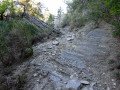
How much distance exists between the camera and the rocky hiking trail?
2678 mm

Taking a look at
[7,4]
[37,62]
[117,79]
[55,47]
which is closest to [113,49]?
A: [117,79]

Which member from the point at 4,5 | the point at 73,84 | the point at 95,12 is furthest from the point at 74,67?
the point at 4,5

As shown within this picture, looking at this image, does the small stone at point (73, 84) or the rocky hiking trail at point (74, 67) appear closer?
the small stone at point (73, 84)

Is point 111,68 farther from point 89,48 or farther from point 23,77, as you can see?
point 23,77

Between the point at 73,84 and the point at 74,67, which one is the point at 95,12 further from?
the point at 73,84

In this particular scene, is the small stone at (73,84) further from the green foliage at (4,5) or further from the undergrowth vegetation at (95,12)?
the green foliage at (4,5)

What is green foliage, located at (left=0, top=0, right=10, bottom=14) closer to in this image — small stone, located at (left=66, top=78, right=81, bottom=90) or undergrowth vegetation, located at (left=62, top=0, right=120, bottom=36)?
undergrowth vegetation, located at (left=62, top=0, right=120, bottom=36)

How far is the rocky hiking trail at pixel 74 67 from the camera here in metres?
2.68

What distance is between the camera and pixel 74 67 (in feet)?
11.2

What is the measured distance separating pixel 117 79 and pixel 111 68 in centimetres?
41

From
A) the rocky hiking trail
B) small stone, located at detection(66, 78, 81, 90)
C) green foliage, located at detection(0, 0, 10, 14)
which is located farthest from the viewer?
green foliage, located at detection(0, 0, 10, 14)

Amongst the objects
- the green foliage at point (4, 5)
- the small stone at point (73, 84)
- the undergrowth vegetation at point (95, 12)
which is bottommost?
the small stone at point (73, 84)

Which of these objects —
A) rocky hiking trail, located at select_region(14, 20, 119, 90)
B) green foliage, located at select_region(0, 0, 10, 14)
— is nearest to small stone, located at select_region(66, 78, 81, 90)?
rocky hiking trail, located at select_region(14, 20, 119, 90)

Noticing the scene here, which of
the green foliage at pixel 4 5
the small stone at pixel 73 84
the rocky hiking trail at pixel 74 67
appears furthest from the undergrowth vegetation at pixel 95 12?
the green foliage at pixel 4 5
